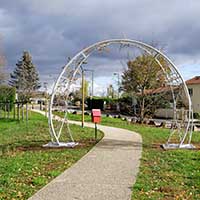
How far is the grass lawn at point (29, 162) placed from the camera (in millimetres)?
6539

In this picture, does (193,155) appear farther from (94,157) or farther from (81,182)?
(81,182)

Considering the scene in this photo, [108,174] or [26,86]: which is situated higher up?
[26,86]

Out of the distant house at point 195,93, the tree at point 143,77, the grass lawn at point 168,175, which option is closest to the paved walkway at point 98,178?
the grass lawn at point 168,175

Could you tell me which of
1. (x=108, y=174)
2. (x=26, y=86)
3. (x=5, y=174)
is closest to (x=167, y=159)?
(x=108, y=174)

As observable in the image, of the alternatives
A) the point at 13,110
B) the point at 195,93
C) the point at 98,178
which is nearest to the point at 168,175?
the point at 98,178

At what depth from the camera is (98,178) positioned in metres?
7.41

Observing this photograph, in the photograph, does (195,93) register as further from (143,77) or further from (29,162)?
(29,162)

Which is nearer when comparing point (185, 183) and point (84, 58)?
point (185, 183)

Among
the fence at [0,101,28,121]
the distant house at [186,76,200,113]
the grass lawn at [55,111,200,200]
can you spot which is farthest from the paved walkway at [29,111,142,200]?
the distant house at [186,76,200,113]

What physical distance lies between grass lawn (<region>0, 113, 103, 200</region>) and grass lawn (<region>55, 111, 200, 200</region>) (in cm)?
181

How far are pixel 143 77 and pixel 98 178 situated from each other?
2050cm

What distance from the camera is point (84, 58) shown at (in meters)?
13.4

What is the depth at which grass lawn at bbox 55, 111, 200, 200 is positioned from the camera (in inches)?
249

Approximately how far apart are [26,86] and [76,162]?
127 feet
